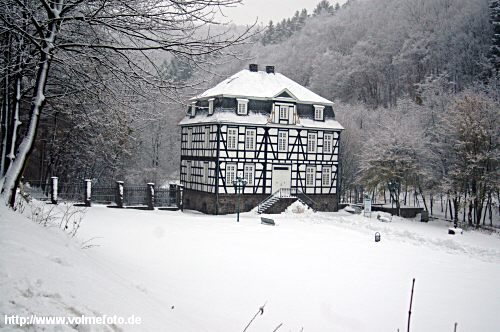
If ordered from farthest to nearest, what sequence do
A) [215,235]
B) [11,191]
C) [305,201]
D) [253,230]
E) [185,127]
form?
1. [185,127]
2. [305,201]
3. [253,230]
4. [215,235]
5. [11,191]

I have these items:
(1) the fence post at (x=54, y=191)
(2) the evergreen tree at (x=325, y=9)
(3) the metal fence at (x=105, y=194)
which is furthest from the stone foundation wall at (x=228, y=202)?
(2) the evergreen tree at (x=325, y=9)

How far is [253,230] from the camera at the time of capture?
21516mm

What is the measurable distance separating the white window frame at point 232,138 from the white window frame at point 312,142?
5.81 m

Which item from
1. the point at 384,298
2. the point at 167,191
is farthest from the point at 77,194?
the point at 384,298

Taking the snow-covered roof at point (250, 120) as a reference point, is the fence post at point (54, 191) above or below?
below

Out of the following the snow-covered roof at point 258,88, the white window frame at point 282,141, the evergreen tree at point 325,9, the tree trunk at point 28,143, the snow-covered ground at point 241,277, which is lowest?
the snow-covered ground at point 241,277

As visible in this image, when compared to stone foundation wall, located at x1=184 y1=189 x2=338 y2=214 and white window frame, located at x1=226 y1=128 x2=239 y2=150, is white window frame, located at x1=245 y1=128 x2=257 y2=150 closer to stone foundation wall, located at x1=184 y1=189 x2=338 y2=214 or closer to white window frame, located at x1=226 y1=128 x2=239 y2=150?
white window frame, located at x1=226 y1=128 x2=239 y2=150

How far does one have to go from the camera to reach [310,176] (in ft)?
111

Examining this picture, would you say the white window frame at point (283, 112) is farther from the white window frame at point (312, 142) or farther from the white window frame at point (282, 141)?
the white window frame at point (312, 142)

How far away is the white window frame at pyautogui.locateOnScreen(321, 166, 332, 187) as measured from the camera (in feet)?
112

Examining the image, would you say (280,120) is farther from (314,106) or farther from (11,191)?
(11,191)

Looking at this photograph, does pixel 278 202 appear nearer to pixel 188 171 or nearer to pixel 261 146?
pixel 261 146

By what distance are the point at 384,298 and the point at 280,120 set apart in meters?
21.8

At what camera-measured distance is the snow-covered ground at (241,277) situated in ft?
13.5
